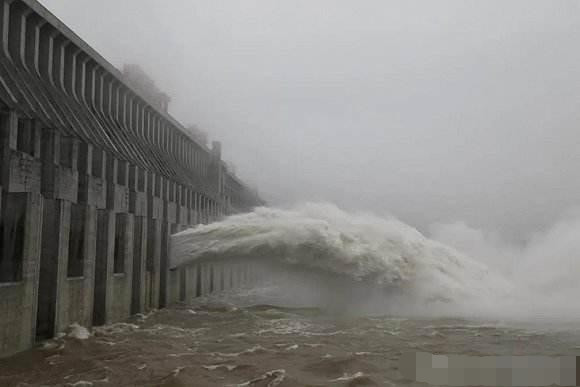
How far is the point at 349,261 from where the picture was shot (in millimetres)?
25859

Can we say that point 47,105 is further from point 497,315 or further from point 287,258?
point 497,315

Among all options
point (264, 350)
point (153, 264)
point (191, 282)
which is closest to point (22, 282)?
point (264, 350)

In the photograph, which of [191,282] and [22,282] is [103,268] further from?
[191,282]

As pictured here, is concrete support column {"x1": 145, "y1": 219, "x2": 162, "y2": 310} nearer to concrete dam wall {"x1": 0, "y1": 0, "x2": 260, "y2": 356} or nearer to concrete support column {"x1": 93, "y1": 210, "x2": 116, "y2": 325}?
concrete dam wall {"x1": 0, "y1": 0, "x2": 260, "y2": 356}

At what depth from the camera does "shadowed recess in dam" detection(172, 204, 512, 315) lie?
84.9 feet

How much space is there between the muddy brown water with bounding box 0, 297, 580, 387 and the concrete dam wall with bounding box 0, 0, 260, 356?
4.28 feet

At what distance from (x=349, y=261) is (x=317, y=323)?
4987 mm

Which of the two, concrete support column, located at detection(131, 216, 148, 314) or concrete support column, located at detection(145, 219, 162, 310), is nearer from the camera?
concrete support column, located at detection(131, 216, 148, 314)

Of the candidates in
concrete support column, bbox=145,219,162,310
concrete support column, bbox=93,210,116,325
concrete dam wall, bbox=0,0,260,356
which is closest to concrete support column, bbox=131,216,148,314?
concrete dam wall, bbox=0,0,260,356

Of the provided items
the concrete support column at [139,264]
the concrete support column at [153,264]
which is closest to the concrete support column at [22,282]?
the concrete support column at [139,264]

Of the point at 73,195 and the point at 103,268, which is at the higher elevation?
the point at 73,195

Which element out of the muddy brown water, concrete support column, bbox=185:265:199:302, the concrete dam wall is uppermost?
the concrete dam wall

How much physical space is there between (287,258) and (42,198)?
489 inches

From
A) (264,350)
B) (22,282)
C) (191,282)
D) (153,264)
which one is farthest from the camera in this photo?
(191,282)
